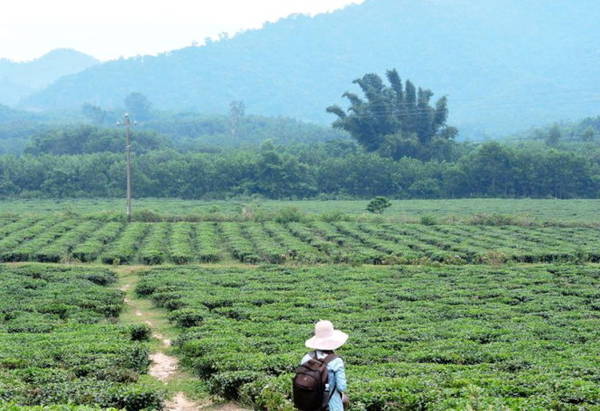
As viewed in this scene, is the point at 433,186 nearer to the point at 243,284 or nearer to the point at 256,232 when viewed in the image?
the point at 256,232

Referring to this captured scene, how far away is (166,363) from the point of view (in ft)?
65.1

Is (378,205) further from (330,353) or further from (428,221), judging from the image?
(330,353)

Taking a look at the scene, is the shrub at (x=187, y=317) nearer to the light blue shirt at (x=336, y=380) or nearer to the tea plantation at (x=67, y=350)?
the tea plantation at (x=67, y=350)

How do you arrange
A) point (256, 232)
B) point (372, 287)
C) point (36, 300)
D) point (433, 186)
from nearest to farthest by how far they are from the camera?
point (36, 300) < point (372, 287) < point (256, 232) < point (433, 186)

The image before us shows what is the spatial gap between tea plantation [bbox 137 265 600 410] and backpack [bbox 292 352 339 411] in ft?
9.29

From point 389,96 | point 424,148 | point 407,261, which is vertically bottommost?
point 407,261

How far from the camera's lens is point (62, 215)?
58.2 metres

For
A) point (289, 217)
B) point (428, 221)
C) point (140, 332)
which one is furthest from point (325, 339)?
point (289, 217)

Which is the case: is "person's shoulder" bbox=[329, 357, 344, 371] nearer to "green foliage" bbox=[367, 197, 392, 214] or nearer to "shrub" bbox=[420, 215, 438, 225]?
"shrub" bbox=[420, 215, 438, 225]

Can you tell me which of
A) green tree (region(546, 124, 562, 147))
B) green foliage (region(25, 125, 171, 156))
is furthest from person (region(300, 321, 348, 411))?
green foliage (region(25, 125, 171, 156))

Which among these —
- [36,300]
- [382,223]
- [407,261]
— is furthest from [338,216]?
[36,300]

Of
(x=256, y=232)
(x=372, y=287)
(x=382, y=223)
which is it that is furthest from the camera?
(x=382, y=223)

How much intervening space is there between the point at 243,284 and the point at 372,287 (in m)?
5.81

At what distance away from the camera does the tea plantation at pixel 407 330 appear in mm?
13656
